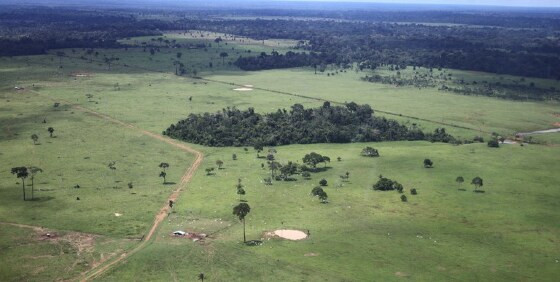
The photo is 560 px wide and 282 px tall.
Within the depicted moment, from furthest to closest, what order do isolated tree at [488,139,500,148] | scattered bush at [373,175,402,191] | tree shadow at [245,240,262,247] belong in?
isolated tree at [488,139,500,148] < scattered bush at [373,175,402,191] < tree shadow at [245,240,262,247]

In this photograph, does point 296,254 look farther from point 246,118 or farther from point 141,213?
point 246,118

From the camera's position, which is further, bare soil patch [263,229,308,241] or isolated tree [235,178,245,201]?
isolated tree [235,178,245,201]

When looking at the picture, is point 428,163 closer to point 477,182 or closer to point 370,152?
point 370,152

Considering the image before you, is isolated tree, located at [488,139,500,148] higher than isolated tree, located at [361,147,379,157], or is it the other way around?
isolated tree, located at [488,139,500,148]

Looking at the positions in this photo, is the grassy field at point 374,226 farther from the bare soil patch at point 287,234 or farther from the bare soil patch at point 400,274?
the bare soil patch at point 287,234

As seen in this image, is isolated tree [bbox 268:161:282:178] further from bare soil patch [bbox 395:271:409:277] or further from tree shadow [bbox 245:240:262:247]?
bare soil patch [bbox 395:271:409:277]

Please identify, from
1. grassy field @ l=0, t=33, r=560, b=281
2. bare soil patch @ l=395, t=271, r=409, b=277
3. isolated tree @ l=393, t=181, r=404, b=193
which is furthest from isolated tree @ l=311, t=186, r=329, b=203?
bare soil patch @ l=395, t=271, r=409, b=277

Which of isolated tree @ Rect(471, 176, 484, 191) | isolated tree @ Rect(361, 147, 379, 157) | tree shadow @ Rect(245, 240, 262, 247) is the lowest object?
tree shadow @ Rect(245, 240, 262, 247)
